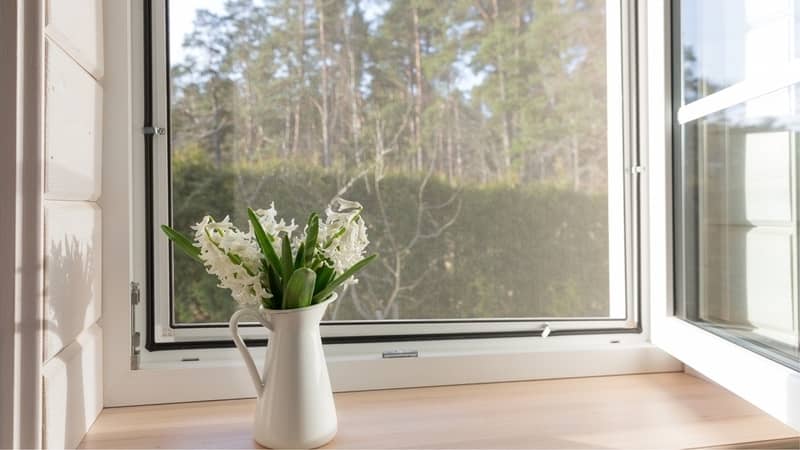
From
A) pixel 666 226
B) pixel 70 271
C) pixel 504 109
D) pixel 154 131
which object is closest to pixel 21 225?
pixel 70 271

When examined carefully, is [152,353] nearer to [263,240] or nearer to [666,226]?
[263,240]

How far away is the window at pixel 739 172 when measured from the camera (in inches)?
31.0

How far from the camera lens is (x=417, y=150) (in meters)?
1.10

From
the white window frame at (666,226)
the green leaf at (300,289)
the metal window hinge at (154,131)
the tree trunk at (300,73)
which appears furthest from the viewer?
the tree trunk at (300,73)

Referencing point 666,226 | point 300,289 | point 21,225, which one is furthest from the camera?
point 666,226

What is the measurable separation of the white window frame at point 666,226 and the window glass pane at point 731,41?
1.2 inches

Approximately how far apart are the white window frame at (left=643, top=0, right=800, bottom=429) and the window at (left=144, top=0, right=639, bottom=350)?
0.11 m

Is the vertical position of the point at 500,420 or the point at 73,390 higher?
the point at 73,390

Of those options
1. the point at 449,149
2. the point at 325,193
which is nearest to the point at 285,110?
the point at 325,193

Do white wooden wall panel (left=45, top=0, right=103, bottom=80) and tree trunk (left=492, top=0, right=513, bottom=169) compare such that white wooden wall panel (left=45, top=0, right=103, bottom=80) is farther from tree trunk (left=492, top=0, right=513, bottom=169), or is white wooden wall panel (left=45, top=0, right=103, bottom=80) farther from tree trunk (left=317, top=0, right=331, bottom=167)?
tree trunk (left=492, top=0, right=513, bottom=169)

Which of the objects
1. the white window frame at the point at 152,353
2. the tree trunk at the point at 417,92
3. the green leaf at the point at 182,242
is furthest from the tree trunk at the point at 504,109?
the green leaf at the point at 182,242

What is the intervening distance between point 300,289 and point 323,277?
0.20 feet

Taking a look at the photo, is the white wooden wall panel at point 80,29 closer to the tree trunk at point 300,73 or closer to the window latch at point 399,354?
the tree trunk at point 300,73

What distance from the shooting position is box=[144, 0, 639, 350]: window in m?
1.01
